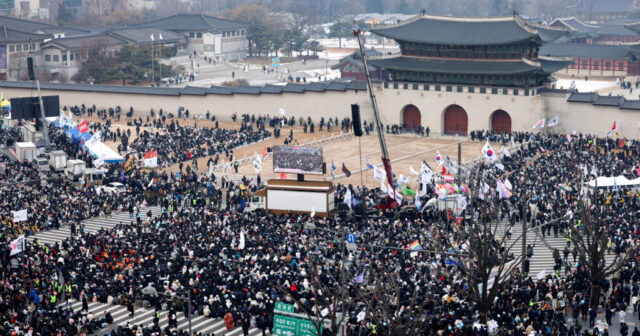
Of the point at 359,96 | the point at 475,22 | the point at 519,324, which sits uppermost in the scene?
the point at 475,22

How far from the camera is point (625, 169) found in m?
63.0

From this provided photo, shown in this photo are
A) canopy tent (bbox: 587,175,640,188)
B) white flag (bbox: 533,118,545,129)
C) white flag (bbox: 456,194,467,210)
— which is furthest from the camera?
white flag (bbox: 533,118,545,129)

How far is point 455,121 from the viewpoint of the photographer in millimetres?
85625

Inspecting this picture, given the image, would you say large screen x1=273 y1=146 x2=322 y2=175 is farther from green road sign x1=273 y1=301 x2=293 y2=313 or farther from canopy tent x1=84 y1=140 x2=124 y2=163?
green road sign x1=273 y1=301 x2=293 y2=313

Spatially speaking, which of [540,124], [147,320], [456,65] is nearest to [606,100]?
[540,124]

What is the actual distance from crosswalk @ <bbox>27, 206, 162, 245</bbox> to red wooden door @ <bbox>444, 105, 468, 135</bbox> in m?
34.8

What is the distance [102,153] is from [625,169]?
3567cm

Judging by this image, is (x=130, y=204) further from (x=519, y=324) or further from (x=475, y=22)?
(x=475, y=22)

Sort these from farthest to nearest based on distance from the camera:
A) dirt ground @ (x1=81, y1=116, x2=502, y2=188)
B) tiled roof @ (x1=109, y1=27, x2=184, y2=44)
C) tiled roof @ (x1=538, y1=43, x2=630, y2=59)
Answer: tiled roof @ (x1=109, y1=27, x2=184, y2=44)
tiled roof @ (x1=538, y1=43, x2=630, y2=59)
dirt ground @ (x1=81, y1=116, x2=502, y2=188)

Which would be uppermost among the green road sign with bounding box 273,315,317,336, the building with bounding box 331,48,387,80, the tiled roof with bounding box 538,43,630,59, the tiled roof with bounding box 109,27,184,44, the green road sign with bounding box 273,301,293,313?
the tiled roof with bounding box 109,27,184,44

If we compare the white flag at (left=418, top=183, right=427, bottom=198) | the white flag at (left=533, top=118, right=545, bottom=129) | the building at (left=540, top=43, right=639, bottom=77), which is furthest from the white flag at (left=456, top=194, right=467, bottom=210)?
the building at (left=540, top=43, right=639, bottom=77)

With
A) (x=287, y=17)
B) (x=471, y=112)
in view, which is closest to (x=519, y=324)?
(x=471, y=112)

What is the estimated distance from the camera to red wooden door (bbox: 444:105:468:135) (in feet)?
279

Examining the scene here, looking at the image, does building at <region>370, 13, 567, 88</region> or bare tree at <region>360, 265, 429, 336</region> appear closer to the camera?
bare tree at <region>360, 265, 429, 336</region>
